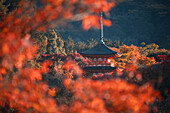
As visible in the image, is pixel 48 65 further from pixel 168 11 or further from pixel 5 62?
pixel 168 11

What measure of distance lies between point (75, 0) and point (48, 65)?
107 ft

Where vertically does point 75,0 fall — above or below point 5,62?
above

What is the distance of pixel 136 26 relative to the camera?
257ft

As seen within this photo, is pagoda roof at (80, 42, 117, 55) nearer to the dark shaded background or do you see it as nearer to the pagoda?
the pagoda

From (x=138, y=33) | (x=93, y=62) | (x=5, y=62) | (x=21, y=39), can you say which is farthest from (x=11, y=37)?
(x=138, y=33)

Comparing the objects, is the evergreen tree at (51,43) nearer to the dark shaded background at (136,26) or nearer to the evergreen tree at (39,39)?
the evergreen tree at (39,39)

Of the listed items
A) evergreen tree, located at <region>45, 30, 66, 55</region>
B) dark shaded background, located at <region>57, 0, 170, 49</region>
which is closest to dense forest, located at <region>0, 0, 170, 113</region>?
evergreen tree, located at <region>45, 30, 66, 55</region>

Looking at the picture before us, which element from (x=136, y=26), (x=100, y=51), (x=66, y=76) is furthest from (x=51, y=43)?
(x=136, y=26)

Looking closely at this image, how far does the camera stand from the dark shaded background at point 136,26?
70.8 meters

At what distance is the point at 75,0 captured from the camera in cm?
387

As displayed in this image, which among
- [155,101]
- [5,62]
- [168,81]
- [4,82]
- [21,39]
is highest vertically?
[21,39]

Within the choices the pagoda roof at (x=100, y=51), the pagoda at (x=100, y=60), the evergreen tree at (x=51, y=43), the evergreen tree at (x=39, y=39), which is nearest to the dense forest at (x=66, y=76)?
the pagoda at (x=100, y=60)

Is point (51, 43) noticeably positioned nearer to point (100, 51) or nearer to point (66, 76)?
point (66, 76)

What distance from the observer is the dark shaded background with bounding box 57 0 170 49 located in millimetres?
70812
